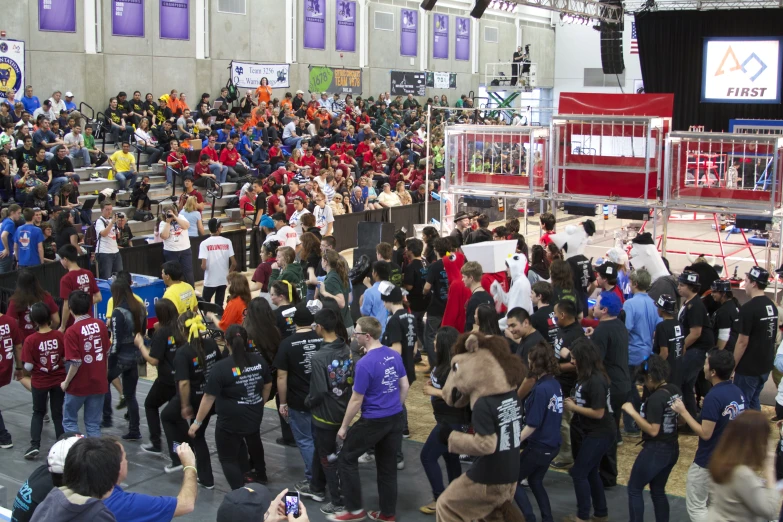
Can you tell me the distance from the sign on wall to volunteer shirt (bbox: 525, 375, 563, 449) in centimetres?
1891

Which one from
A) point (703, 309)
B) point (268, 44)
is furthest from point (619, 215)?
point (268, 44)

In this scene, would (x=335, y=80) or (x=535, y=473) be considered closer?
(x=535, y=473)

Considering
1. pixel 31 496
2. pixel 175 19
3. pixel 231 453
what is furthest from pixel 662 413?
pixel 175 19

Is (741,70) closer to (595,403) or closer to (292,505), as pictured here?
(595,403)

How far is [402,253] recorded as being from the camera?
33.2ft

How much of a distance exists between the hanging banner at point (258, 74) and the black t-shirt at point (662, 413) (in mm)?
21237

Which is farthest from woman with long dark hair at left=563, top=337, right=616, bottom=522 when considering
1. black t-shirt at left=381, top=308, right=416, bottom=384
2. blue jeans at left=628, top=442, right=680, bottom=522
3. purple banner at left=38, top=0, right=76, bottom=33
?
purple banner at left=38, top=0, right=76, bottom=33

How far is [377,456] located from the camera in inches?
244

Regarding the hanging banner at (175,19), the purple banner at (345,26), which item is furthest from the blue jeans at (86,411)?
the purple banner at (345,26)

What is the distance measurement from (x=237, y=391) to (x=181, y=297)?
235cm

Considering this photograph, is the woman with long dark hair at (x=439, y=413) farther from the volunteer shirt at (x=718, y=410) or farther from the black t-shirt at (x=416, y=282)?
the black t-shirt at (x=416, y=282)

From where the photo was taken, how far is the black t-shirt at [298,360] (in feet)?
21.3

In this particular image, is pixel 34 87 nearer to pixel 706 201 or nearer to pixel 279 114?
pixel 279 114

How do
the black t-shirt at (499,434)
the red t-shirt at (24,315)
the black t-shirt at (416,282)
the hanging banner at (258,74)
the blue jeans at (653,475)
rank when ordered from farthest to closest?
the hanging banner at (258,74), the black t-shirt at (416,282), the red t-shirt at (24,315), the blue jeans at (653,475), the black t-shirt at (499,434)
